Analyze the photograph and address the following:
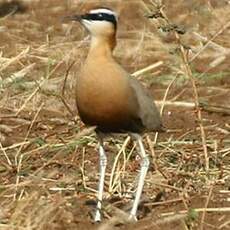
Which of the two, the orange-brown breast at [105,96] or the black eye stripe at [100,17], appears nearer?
the orange-brown breast at [105,96]

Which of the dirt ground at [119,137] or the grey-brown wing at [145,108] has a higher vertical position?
the grey-brown wing at [145,108]

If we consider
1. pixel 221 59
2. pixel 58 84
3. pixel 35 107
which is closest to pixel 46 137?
pixel 35 107

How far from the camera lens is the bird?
544cm

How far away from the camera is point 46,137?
7.34 meters

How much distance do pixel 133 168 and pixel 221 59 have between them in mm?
3293

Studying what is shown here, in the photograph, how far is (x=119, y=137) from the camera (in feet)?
21.6

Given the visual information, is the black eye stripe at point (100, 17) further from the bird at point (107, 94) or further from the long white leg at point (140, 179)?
the long white leg at point (140, 179)

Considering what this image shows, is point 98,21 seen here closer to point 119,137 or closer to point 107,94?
point 107,94

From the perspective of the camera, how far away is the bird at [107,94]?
5.44 meters

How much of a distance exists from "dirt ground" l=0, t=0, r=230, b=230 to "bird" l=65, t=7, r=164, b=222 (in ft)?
0.57

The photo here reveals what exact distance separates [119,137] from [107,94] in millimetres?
1177

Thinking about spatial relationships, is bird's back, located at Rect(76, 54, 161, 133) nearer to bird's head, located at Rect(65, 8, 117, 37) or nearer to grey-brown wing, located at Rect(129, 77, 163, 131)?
grey-brown wing, located at Rect(129, 77, 163, 131)

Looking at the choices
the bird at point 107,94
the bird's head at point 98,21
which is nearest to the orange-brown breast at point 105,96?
the bird at point 107,94

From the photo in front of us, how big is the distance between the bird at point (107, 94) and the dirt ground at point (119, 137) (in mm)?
175
